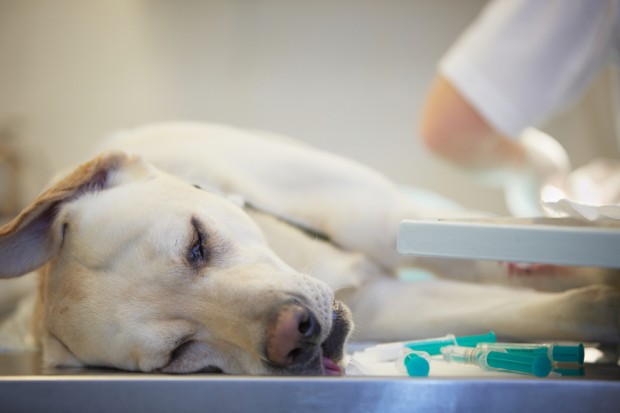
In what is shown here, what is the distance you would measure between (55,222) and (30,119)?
2.10 m

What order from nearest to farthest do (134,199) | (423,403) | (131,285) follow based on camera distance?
(423,403) → (131,285) → (134,199)

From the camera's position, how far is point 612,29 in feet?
4.99

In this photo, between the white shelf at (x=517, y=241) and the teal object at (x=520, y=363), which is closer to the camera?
the white shelf at (x=517, y=241)

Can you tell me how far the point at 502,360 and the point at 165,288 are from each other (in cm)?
46

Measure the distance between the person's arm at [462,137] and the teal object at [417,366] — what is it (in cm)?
108

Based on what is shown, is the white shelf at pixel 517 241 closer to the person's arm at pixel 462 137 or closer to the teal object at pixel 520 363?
the teal object at pixel 520 363

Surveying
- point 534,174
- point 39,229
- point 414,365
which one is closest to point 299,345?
point 414,365

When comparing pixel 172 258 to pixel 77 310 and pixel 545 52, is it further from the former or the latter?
pixel 545 52

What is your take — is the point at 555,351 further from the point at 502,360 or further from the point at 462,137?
the point at 462,137

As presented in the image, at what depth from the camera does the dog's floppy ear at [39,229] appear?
1.02 metres

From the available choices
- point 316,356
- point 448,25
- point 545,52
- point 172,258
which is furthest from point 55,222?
point 448,25

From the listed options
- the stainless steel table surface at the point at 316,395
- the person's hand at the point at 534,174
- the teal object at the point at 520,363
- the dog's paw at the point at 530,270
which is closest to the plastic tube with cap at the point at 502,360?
the teal object at the point at 520,363

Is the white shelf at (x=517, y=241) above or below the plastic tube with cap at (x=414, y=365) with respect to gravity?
above

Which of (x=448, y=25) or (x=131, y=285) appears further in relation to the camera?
(x=448, y=25)
